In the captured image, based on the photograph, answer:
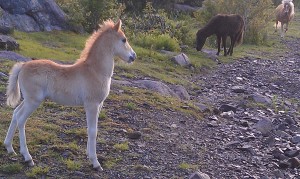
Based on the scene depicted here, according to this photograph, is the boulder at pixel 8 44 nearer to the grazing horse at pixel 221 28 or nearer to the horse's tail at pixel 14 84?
the horse's tail at pixel 14 84

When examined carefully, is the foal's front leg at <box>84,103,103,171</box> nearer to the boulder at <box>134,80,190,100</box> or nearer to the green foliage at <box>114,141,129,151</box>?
the green foliage at <box>114,141,129,151</box>

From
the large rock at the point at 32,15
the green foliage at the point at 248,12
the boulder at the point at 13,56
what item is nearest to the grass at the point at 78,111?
the boulder at the point at 13,56

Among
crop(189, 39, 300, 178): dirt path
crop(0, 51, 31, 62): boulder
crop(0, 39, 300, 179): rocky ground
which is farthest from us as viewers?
crop(0, 51, 31, 62): boulder

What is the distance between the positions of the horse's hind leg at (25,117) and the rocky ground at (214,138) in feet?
1.38

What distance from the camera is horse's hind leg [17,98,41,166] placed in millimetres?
6922

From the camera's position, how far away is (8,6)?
20.2 m

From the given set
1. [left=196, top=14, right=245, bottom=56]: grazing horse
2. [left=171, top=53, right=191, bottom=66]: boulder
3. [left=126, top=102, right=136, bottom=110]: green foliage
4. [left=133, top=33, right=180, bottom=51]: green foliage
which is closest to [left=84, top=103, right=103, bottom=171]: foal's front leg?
[left=126, top=102, right=136, bottom=110]: green foliage

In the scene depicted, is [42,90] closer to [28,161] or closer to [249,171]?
[28,161]

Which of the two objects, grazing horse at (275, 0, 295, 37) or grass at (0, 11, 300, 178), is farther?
grazing horse at (275, 0, 295, 37)

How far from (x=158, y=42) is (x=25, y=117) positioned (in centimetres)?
1366

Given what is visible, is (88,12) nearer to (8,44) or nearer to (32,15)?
(32,15)

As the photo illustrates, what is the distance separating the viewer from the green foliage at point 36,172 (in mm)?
6902

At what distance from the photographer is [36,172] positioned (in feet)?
22.9

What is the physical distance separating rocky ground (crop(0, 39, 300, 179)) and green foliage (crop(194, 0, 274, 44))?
38.8 ft
